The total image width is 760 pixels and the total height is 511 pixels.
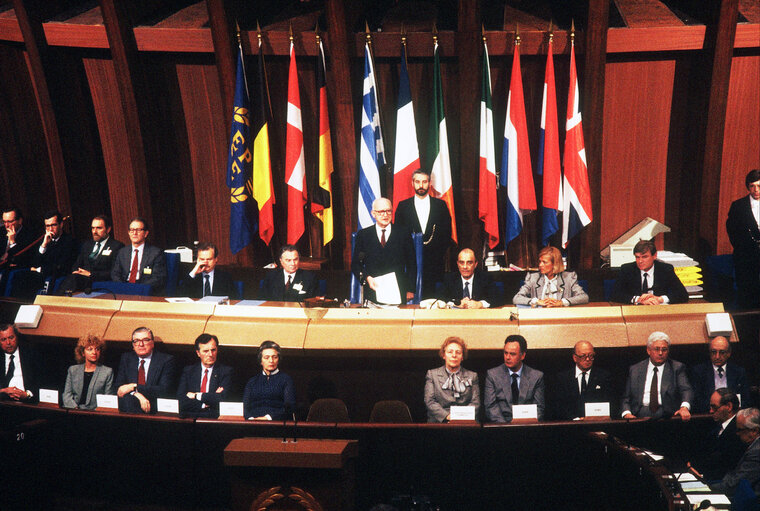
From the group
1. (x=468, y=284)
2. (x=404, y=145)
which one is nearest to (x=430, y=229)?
(x=468, y=284)

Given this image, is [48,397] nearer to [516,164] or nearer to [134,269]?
[134,269]

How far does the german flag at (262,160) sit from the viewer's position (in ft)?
24.2

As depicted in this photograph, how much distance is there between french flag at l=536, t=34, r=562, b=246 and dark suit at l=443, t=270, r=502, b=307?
1604mm

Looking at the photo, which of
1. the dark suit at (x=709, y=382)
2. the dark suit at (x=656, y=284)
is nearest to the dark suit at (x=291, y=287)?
the dark suit at (x=656, y=284)

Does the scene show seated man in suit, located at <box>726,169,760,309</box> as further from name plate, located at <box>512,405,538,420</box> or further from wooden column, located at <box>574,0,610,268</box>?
name plate, located at <box>512,405,538,420</box>

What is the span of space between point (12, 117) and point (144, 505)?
18.0 feet

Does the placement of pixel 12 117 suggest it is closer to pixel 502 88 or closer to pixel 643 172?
pixel 502 88

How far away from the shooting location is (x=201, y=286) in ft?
20.1

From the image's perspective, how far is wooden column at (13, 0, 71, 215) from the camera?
7.32m

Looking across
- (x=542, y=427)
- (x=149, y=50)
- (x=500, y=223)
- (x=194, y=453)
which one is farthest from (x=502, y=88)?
(x=194, y=453)

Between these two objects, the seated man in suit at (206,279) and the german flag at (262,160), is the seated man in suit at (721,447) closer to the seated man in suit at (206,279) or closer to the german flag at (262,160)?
the seated man in suit at (206,279)

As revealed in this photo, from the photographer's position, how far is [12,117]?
8.15 metres

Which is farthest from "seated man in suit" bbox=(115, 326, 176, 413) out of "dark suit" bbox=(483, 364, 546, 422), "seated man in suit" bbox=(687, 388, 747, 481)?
"seated man in suit" bbox=(687, 388, 747, 481)

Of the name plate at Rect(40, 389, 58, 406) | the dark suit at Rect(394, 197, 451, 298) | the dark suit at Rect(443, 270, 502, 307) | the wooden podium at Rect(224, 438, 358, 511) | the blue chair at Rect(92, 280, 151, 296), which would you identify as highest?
the dark suit at Rect(394, 197, 451, 298)
